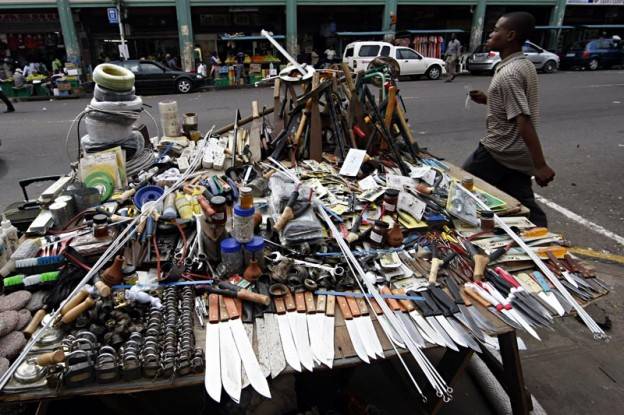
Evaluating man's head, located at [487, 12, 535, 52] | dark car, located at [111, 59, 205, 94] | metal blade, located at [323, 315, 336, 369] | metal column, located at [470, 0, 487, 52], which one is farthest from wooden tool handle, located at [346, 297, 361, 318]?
metal column, located at [470, 0, 487, 52]

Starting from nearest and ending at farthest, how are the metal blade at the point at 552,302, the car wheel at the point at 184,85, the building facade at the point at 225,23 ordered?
the metal blade at the point at 552,302, the car wheel at the point at 184,85, the building facade at the point at 225,23

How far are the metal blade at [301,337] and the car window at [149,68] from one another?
14310 millimetres

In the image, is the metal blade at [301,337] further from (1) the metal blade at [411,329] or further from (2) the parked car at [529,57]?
(2) the parked car at [529,57]

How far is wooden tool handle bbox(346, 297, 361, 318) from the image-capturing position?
1867 mm

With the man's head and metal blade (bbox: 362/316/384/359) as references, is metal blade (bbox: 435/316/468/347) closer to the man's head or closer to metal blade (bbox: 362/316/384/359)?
metal blade (bbox: 362/316/384/359)

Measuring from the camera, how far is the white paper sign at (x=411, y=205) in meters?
2.58

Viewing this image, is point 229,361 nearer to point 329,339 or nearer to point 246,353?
point 246,353

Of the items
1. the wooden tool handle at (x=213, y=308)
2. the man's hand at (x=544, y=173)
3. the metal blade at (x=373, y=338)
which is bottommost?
the metal blade at (x=373, y=338)

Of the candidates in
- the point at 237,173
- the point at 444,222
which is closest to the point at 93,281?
the point at 237,173

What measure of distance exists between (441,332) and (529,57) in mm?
19630

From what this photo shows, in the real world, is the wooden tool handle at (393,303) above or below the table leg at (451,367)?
above

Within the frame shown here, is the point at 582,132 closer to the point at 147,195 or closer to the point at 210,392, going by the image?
the point at 147,195

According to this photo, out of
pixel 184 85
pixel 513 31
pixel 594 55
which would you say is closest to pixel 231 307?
pixel 513 31

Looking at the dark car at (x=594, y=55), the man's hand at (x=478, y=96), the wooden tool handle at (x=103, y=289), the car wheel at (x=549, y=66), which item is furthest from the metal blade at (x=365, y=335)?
the dark car at (x=594, y=55)
